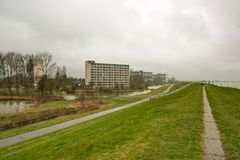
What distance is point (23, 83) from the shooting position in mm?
78125

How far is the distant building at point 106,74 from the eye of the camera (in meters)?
178

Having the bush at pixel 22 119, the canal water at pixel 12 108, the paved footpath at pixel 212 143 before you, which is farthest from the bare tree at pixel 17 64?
the paved footpath at pixel 212 143

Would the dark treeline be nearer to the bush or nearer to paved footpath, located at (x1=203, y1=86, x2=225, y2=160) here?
the bush

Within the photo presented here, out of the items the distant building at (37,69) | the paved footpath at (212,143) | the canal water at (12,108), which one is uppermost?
the distant building at (37,69)

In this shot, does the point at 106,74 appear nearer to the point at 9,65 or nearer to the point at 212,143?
the point at 9,65

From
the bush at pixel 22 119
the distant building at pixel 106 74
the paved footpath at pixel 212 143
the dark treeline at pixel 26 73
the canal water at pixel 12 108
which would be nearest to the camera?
the paved footpath at pixel 212 143

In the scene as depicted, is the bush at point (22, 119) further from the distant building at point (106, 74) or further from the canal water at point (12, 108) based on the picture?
the distant building at point (106, 74)

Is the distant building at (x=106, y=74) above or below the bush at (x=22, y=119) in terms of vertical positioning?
above

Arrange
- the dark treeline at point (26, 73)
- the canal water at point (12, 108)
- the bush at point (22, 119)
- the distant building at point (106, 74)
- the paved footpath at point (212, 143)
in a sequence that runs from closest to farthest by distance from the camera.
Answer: the paved footpath at point (212, 143) → the bush at point (22, 119) → the canal water at point (12, 108) → the dark treeline at point (26, 73) → the distant building at point (106, 74)

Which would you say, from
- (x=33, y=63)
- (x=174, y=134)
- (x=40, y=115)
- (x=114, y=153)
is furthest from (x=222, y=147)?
(x=33, y=63)

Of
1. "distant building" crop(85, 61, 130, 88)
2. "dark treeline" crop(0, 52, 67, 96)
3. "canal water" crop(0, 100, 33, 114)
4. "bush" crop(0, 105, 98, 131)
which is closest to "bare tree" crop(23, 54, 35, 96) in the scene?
"dark treeline" crop(0, 52, 67, 96)

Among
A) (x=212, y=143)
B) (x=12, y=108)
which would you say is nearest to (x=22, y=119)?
(x=12, y=108)

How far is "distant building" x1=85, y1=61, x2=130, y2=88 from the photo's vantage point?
17823 centimetres

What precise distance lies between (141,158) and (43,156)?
6.28 m
